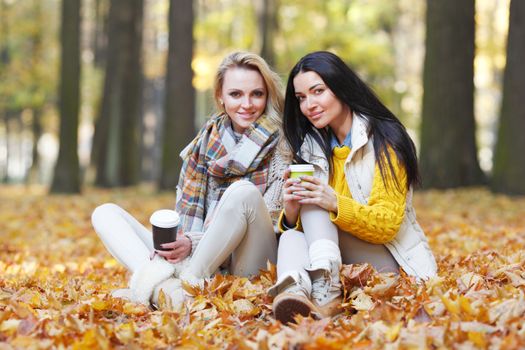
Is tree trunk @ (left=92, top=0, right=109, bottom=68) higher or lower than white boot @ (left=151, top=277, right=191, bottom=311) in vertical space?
higher

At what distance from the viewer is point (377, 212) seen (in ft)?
11.6

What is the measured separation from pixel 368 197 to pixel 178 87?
31.0 ft

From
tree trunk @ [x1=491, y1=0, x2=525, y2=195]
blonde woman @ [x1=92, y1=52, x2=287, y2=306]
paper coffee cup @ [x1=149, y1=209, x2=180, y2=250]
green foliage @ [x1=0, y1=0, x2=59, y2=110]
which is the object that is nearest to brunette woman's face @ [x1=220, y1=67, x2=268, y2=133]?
blonde woman @ [x1=92, y1=52, x2=287, y2=306]

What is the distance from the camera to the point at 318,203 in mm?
3533

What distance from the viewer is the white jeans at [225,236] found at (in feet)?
12.0

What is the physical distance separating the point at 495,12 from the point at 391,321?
2384 cm

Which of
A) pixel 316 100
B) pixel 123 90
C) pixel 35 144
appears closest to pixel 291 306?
pixel 316 100

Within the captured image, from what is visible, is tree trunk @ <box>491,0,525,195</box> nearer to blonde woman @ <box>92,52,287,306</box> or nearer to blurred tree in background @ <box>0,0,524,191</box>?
blurred tree in background @ <box>0,0,524,191</box>

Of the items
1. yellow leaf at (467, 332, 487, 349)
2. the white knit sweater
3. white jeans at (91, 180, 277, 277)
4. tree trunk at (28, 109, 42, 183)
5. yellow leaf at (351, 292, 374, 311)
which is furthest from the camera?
tree trunk at (28, 109, 42, 183)

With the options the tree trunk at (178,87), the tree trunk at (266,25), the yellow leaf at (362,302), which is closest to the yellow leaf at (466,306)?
the yellow leaf at (362,302)

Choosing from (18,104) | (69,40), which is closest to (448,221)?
(69,40)

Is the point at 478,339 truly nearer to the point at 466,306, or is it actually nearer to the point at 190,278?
the point at 466,306

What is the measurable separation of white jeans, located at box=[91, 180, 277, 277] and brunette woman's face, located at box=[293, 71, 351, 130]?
569 millimetres

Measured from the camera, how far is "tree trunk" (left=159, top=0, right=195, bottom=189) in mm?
12664
